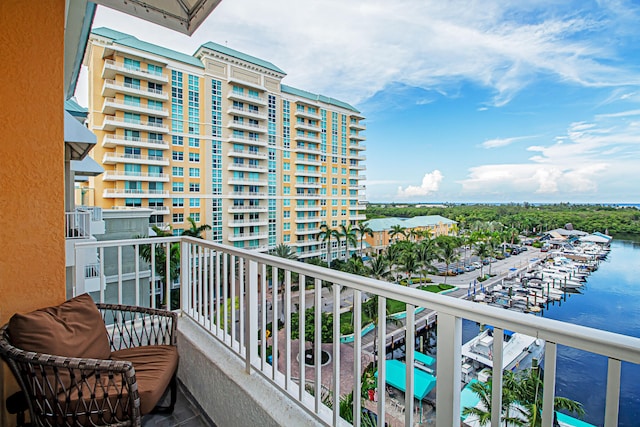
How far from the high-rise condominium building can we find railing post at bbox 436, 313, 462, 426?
61.2ft

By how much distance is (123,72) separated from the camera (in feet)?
53.4

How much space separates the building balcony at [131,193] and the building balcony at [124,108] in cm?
415

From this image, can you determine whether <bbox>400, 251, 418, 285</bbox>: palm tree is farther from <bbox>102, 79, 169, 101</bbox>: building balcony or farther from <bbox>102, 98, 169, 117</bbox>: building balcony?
<bbox>102, 79, 169, 101</bbox>: building balcony

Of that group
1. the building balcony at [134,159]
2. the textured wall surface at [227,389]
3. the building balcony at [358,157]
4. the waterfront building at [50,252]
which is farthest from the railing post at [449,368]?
the building balcony at [358,157]

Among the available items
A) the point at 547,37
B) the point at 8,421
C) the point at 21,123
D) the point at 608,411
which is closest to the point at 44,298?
the point at 8,421

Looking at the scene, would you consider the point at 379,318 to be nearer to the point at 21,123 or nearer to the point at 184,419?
the point at 184,419

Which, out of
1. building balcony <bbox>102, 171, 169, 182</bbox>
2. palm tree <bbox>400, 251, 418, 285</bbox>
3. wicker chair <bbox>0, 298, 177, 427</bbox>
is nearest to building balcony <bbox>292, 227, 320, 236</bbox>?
palm tree <bbox>400, 251, 418, 285</bbox>

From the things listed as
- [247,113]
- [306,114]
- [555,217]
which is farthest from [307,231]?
[555,217]

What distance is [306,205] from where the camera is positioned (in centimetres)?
2430

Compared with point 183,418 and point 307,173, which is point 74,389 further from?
point 307,173

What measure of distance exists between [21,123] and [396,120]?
81.7 feet

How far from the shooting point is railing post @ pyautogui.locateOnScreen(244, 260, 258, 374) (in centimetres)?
163

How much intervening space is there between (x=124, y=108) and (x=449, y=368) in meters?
19.6

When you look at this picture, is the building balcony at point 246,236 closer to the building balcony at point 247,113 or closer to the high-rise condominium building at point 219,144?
the high-rise condominium building at point 219,144
